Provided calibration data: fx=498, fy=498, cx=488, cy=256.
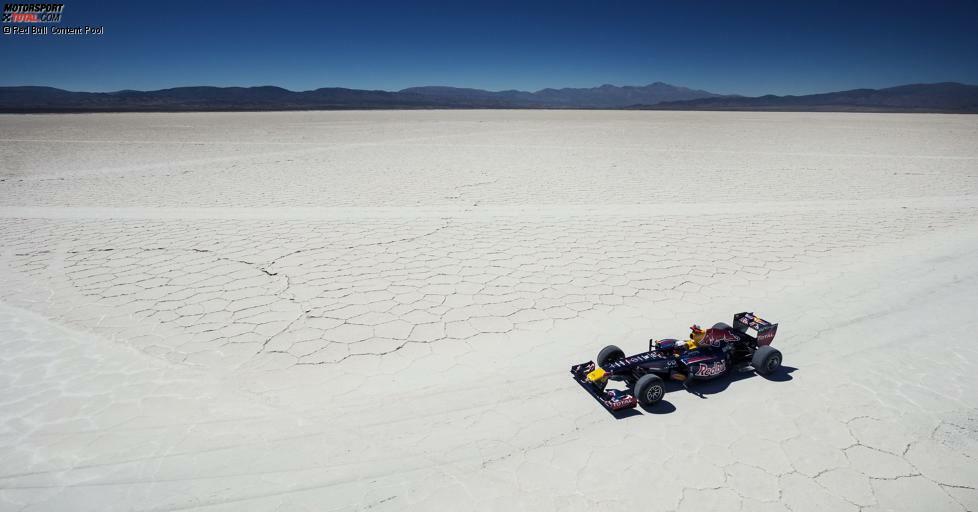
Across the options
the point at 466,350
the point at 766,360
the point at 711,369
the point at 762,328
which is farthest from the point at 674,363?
the point at 466,350

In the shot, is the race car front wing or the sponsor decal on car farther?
the sponsor decal on car

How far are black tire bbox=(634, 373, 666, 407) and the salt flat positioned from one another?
114mm

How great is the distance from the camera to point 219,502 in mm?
2773

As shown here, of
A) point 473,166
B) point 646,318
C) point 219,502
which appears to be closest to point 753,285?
point 646,318

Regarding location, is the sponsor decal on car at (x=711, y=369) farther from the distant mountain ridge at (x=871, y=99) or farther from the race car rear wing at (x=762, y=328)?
the distant mountain ridge at (x=871, y=99)

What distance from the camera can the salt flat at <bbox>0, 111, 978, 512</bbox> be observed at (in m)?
2.93

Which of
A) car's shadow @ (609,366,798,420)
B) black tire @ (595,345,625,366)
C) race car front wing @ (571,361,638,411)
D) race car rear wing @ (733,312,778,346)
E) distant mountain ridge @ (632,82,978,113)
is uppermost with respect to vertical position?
distant mountain ridge @ (632,82,978,113)

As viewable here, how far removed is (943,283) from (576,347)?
4891 mm

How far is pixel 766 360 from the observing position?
3.90m

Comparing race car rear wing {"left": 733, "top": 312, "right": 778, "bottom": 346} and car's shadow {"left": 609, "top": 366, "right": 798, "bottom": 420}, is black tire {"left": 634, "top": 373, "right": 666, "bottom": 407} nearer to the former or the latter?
car's shadow {"left": 609, "top": 366, "right": 798, "bottom": 420}

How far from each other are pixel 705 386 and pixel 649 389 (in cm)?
69

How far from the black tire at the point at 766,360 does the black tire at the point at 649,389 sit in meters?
0.92

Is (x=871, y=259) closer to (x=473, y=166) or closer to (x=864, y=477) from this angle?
(x=864, y=477)

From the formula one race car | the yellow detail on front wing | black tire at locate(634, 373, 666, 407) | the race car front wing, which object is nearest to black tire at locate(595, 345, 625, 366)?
the formula one race car
